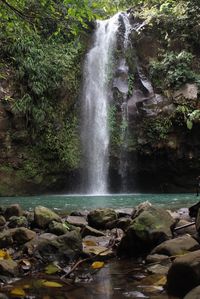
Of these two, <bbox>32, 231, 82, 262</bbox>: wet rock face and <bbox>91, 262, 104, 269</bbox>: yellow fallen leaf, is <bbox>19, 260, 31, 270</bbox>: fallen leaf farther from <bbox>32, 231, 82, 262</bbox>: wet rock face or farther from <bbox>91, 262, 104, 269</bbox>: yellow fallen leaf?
<bbox>91, 262, 104, 269</bbox>: yellow fallen leaf

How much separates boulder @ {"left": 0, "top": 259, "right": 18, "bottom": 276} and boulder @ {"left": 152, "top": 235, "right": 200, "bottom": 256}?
1.53 meters

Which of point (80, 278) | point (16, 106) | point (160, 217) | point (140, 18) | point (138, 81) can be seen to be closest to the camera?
point (80, 278)

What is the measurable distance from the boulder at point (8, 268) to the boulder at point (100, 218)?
2.44m

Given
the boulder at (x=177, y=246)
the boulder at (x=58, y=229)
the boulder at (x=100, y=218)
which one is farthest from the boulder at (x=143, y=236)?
the boulder at (x=100, y=218)

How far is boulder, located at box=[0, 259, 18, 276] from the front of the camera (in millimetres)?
3713

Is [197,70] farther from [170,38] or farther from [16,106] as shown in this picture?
[16,106]

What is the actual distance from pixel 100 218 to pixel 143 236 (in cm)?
175

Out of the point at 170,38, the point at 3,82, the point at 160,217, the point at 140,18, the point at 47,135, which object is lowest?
the point at 160,217

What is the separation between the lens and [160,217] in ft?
16.0

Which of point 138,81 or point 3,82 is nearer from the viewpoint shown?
point 3,82

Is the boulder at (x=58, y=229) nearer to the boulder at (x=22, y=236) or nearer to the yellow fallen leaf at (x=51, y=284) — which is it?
the boulder at (x=22, y=236)

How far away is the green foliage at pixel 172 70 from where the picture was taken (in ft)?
51.3

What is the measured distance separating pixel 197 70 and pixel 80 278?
1426 cm

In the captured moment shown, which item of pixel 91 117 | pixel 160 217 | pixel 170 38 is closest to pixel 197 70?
pixel 170 38
